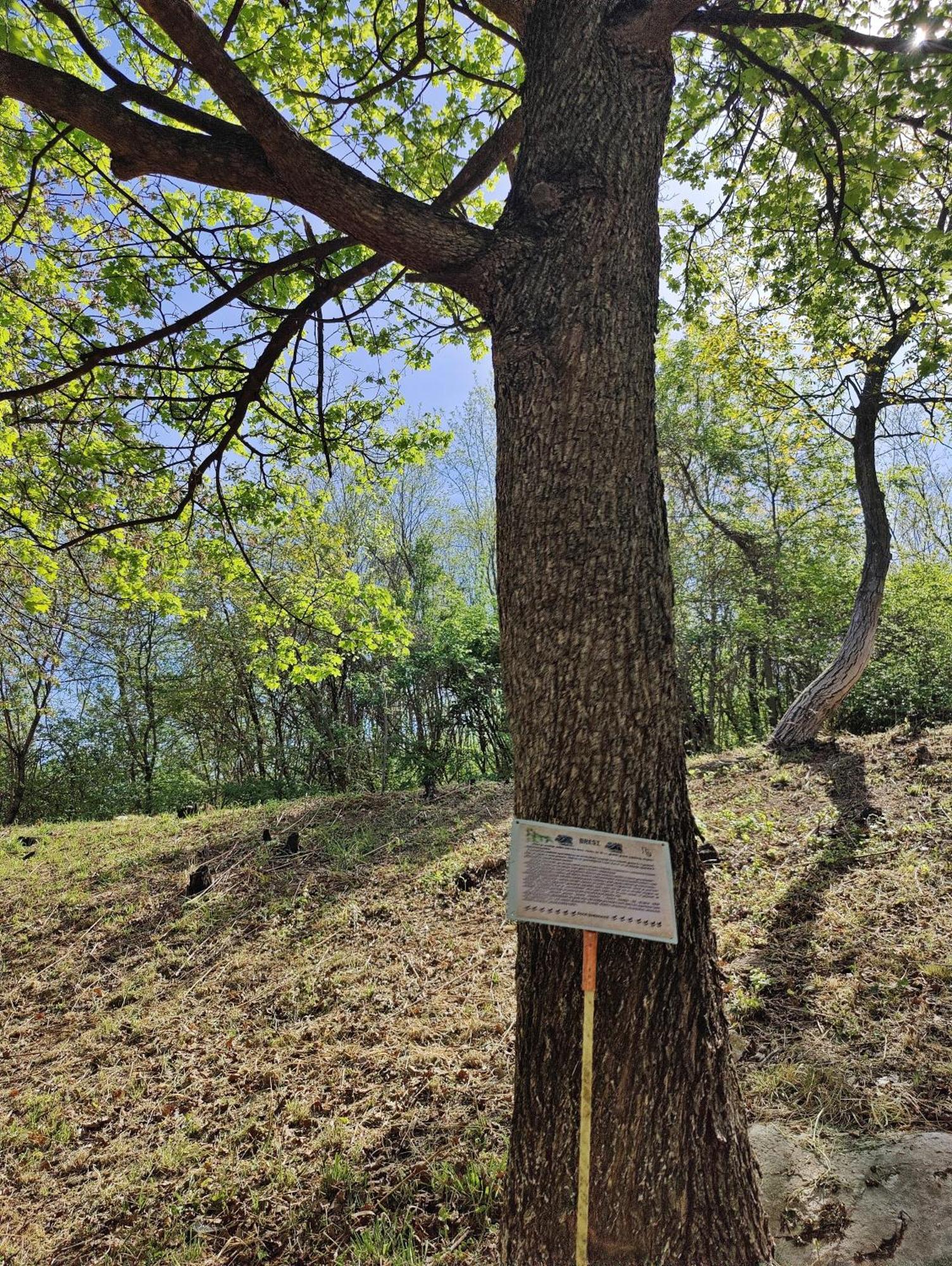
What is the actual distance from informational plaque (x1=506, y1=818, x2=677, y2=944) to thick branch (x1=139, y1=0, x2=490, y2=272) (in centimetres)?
180

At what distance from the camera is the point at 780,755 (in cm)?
671

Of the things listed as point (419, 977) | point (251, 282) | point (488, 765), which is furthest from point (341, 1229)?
point (488, 765)

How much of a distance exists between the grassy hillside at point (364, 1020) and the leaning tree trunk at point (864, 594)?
84 centimetres

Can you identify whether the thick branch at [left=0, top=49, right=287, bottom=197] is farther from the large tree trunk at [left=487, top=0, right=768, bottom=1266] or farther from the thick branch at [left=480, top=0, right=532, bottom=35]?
the thick branch at [left=480, top=0, right=532, bottom=35]

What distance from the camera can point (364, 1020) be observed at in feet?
11.3

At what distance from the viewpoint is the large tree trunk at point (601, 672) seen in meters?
1.56

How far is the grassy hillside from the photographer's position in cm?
232

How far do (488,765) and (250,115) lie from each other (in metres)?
11.5

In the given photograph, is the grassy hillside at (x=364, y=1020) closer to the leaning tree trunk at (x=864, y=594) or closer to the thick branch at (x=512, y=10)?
the leaning tree trunk at (x=864, y=594)

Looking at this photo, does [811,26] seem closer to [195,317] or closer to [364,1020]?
[195,317]

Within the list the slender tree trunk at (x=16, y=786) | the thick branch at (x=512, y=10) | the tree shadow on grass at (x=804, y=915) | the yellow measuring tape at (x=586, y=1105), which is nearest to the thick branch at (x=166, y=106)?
the thick branch at (x=512, y=10)

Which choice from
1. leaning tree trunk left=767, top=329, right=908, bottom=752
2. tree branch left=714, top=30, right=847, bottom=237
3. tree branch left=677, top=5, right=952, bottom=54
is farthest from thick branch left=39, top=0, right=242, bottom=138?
leaning tree trunk left=767, top=329, right=908, bottom=752

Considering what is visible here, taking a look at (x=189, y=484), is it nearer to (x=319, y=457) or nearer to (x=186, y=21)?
(x=186, y=21)

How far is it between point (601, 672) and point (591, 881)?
1.77 feet
